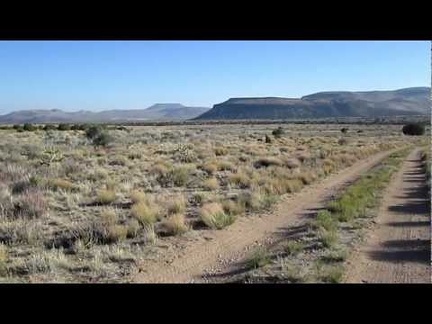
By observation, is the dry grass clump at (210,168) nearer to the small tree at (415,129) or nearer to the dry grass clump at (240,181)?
the dry grass clump at (240,181)

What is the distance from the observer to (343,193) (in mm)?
14094

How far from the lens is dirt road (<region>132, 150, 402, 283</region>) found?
23.5 feet

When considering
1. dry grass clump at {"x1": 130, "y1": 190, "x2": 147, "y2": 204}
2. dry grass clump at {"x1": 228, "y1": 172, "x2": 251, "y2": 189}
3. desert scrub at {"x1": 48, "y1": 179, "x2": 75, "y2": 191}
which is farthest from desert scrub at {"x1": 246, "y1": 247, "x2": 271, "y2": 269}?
desert scrub at {"x1": 48, "y1": 179, "x2": 75, "y2": 191}

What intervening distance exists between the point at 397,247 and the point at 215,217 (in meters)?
3.77

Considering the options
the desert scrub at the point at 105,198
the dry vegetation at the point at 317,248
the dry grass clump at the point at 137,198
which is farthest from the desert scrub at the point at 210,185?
the dry vegetation at the point at 317,248

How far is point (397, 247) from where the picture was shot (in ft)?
27.3

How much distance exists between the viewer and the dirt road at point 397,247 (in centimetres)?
679

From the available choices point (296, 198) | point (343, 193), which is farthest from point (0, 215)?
point (343, 193)

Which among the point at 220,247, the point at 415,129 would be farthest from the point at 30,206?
the point at 415,129

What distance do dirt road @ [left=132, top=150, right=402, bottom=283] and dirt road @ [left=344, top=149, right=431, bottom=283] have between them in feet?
5.93

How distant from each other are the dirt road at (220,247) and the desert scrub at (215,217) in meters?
0.17
